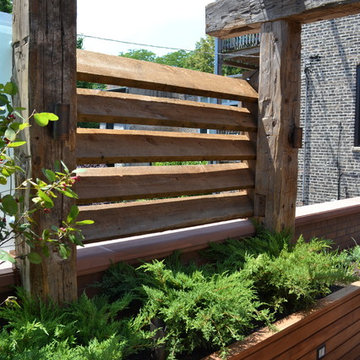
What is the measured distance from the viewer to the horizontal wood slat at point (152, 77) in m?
2.97

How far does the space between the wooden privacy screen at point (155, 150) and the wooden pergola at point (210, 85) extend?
0.07 feet

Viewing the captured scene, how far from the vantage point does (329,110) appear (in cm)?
1149

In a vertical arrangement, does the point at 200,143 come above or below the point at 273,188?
above

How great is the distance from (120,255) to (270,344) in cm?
109

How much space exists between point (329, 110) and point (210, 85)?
8537 millimetres

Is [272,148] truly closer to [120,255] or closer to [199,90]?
[199,90]

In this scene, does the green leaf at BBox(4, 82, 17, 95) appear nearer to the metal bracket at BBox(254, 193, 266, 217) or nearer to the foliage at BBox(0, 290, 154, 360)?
the foliage at BBox(0, 290, 154, 360)

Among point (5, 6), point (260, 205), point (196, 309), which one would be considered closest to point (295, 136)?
point (260, 205)

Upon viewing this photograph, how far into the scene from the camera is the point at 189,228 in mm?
3910

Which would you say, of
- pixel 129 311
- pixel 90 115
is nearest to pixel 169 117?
pixel 90 115

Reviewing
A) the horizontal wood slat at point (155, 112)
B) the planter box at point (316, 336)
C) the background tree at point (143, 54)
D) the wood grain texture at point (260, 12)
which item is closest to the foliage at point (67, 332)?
the planter box at point (316, 336)

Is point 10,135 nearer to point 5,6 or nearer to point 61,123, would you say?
point 61,123

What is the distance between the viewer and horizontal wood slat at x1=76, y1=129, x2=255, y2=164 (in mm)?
2939

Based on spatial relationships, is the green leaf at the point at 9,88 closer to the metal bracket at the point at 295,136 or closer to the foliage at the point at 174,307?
the foliage at the point at 174,307
